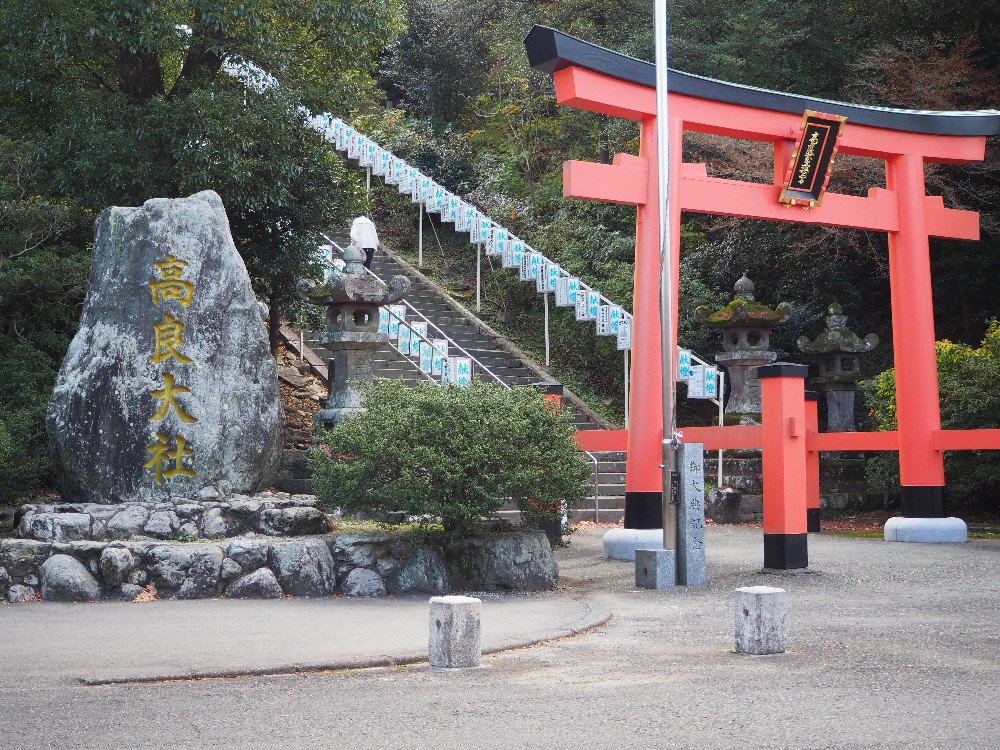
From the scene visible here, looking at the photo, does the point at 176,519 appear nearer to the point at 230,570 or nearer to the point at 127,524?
the point at 127,524

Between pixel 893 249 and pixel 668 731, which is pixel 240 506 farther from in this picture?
pixel 893 249

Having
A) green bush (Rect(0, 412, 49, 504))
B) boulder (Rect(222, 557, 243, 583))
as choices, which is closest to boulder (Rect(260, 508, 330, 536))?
boulder (Rect(222, 557, 243, 583))

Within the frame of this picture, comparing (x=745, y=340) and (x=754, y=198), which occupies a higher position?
(x=754, y=198)

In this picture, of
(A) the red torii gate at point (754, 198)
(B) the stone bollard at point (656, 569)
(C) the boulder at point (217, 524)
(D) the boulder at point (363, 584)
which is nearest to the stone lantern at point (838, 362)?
(A) the red torii gate at point (754, 198)

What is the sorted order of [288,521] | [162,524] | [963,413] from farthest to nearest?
[963,413]
[288,521]
[162,524]

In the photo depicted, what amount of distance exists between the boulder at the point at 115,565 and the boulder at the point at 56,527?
0.78 metres

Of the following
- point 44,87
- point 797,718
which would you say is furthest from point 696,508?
point 44,87

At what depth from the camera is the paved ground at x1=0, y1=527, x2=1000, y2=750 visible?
199 inches

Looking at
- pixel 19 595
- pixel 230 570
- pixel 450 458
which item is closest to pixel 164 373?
pixel 230 570

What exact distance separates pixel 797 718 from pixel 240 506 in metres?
6.66

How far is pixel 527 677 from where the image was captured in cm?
640

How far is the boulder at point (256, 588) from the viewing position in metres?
9.62

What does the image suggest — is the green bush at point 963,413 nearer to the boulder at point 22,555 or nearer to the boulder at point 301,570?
the boulder at point 301,570

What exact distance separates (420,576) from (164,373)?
325 cm
